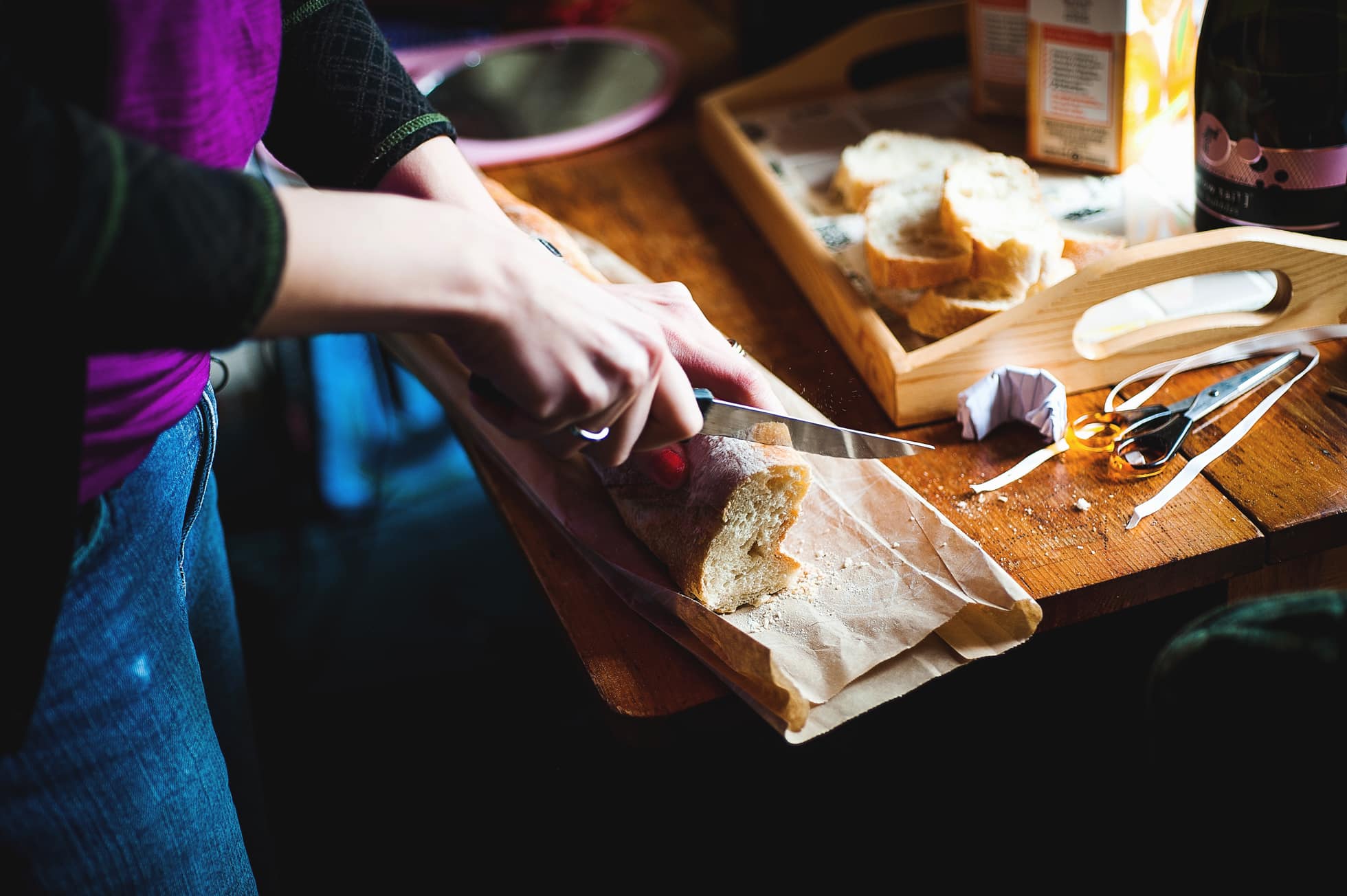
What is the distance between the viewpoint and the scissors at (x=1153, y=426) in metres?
0.94

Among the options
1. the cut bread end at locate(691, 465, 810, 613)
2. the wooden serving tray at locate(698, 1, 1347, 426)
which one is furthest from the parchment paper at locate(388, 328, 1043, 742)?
the wooden serving tray at locate(698, 1, 1347, 426)

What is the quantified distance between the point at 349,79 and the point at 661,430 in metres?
0.41

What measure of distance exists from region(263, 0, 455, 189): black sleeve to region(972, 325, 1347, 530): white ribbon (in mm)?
603

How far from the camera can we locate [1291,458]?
92cm

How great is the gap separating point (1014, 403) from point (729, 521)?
0.33m

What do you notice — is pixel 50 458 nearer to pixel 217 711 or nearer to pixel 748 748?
pixel 217 711

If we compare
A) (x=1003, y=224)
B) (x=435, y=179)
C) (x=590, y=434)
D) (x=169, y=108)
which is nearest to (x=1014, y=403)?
(x=1003, y=224)

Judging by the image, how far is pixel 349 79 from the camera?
0.88 metres

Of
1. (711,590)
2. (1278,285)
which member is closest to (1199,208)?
(1278,285)

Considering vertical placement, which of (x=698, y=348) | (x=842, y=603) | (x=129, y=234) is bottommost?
(x=842, y=603)

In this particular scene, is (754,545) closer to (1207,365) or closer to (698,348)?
(698,348)

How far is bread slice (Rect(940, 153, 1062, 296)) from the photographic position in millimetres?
1101

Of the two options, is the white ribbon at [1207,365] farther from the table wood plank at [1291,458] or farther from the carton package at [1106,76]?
the carton package at [1106,76]

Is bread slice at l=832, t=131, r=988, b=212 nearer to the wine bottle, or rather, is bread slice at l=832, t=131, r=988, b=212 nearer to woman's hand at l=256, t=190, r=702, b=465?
the wine bottle
